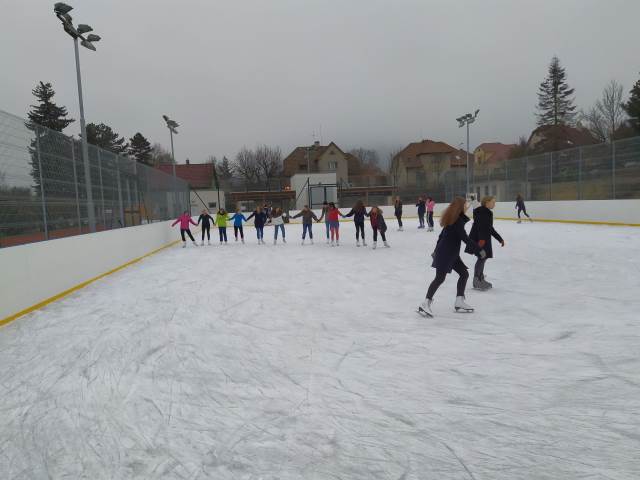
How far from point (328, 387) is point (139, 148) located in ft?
226

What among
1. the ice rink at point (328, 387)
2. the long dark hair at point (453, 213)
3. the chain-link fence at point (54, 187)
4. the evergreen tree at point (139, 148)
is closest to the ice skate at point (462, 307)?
the ice rink at point (328, 387)

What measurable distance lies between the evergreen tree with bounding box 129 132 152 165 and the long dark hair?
65.9 metres

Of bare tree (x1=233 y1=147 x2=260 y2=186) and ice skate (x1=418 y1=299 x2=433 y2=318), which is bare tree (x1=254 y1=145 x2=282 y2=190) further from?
ice skate (x1=418 y1=299 x2=433 y2=318)

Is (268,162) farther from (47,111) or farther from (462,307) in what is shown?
(462,307)

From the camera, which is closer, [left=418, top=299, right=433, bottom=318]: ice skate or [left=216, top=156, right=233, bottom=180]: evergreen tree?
[left=418, top=299, right=433, bottom=318]: ice skate

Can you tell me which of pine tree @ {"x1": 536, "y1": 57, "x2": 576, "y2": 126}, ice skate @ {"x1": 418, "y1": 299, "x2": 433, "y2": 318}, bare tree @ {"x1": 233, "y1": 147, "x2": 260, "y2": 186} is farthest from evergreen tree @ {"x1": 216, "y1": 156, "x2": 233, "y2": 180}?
ice skate @ {"x1": 418, "y1": 299, "x2": 433, "y2": 318}

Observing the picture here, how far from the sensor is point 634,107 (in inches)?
1219

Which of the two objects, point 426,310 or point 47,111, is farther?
point 47,111

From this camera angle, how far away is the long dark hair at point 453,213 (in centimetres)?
435

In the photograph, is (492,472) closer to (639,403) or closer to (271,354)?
(639,403)

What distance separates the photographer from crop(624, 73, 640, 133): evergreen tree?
30300 millimetres

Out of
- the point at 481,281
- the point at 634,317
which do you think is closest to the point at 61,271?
the point at 481,281

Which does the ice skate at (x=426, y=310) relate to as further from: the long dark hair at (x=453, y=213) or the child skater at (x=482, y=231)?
the child skater at (x=482, y=231)

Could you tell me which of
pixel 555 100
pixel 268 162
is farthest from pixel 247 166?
pixel 555 100
